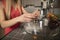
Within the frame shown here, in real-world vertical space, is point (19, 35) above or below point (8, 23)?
below

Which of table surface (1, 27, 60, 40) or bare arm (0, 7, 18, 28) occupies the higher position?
bare arm (0, 7, 18, 28)

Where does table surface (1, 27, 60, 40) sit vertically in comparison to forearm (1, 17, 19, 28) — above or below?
below

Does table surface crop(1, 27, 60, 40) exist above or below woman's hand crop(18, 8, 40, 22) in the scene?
below

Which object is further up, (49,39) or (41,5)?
(41,5)

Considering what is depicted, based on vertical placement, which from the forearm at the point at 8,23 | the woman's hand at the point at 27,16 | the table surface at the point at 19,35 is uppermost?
the woman's hand at the point at 27,16

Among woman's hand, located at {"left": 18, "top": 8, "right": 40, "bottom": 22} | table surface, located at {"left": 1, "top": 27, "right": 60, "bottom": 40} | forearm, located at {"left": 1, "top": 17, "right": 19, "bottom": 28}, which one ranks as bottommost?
table surface, located at {"left": 1, "top": 27, "right": 60, "bottom": 40}

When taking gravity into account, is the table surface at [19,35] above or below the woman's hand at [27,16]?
below

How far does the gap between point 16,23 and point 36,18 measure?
19 cm

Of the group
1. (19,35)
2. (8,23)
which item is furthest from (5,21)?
(19,35)

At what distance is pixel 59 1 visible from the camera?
1094mm

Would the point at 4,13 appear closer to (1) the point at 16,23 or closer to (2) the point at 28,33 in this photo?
(1) the point at 16,23

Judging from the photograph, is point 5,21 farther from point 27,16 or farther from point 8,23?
point 27,16

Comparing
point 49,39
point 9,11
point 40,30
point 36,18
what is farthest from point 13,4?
point 49,39

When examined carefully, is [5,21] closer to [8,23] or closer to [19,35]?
[8,23]
